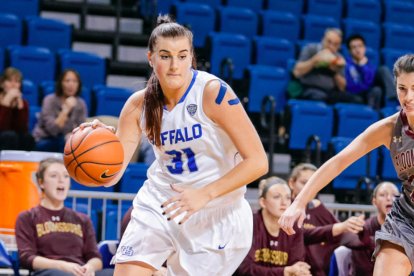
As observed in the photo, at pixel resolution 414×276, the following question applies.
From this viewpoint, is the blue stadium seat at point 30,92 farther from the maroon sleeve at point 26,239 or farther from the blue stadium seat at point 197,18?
the maroon sleeve at point 26,239

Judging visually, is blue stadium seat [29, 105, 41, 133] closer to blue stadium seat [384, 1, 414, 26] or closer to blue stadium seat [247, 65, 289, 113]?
blue stadium seat [247, 65, 289, 113]

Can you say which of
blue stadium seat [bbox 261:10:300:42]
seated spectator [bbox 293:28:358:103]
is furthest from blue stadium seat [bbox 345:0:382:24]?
seated spectator [bbox 293:28:358:103]

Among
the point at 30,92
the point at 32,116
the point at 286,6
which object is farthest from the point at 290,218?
the point at 286,6

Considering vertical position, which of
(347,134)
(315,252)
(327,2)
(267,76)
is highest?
(327,2)

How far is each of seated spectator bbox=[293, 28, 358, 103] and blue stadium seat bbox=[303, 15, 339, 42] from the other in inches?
39.7

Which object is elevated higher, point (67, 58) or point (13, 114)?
point (67, 58)

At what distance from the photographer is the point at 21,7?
941 centimetres

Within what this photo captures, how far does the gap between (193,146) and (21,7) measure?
6.26 meters

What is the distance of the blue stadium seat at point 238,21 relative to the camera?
32.2ft

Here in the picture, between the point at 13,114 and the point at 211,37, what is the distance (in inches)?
104

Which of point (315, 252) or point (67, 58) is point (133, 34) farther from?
point (315, 252)

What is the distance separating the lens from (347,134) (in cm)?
875

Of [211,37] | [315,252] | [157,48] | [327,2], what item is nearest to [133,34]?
[211,37]

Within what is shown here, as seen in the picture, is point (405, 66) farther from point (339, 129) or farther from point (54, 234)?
point (339, 129)
